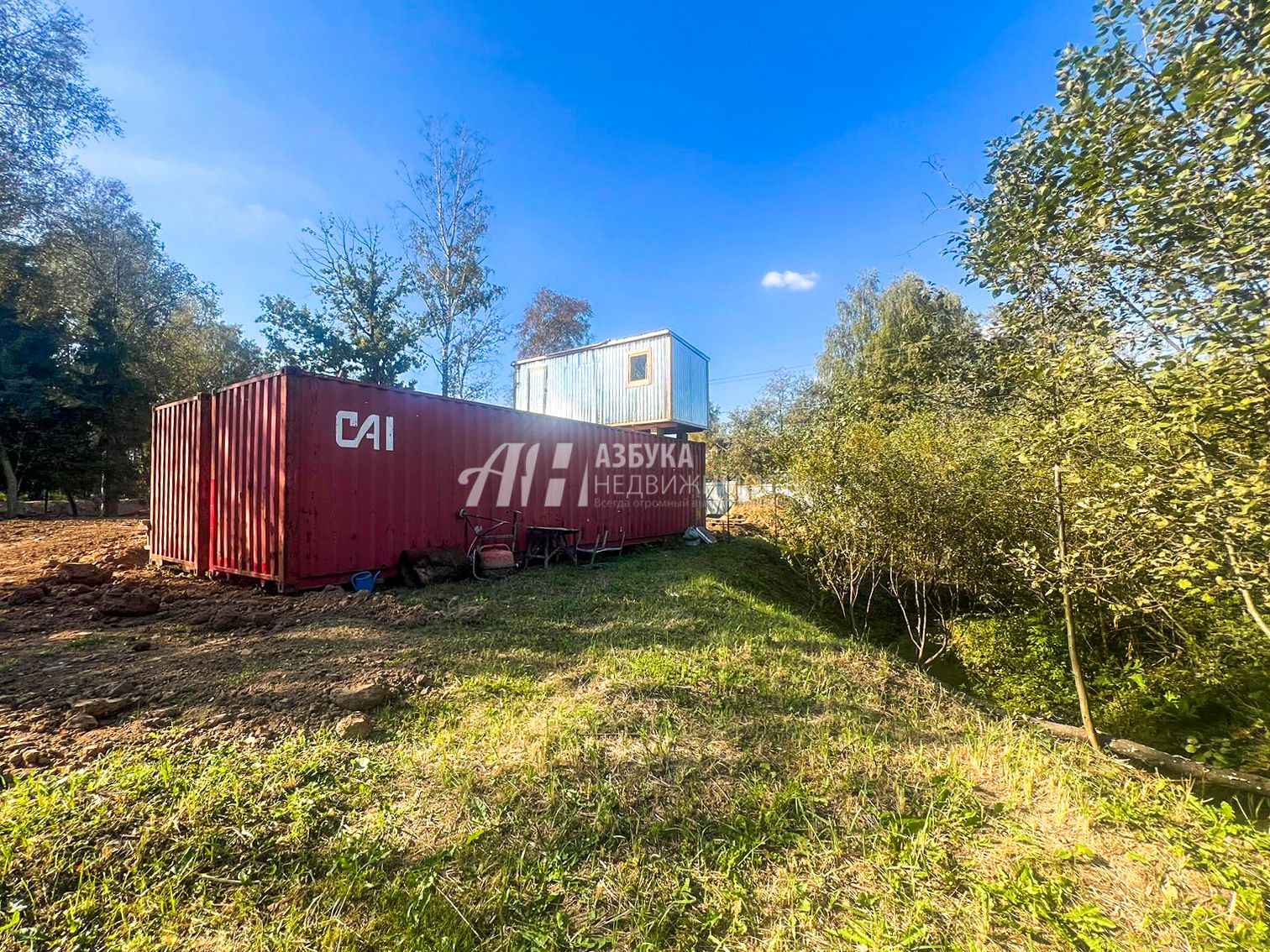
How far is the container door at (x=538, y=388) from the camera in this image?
46.6 ft

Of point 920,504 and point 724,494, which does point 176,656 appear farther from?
point 724,494

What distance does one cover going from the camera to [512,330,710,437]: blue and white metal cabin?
1217 centimetres

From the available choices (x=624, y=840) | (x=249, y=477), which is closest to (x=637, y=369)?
(x=249, y=477)

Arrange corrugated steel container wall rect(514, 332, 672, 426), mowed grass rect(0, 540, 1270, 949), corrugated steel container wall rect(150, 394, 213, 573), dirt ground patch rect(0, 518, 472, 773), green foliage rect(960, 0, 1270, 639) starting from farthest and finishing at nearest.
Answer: corrugated steel container wall rect(514, 332, 672, 426) < corrugated steel container wall rect(150, 394, 213, 573) < dirt ground patch rect(0, 518, 472, 773) < green foliage rect(960, 0, 1270, 639) < mowed grass rect(0, 540, 1270, 949)

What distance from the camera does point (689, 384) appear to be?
1289 centimetres

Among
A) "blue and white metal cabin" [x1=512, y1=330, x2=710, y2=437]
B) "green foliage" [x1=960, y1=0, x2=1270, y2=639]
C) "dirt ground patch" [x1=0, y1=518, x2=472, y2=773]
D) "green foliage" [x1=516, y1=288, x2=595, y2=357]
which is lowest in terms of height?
"dirt ground patch" [x1=0, y1=518, x2=472, y2=773]

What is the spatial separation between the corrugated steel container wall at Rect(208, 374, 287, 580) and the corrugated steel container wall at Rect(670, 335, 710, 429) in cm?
848

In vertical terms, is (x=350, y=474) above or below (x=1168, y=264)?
below

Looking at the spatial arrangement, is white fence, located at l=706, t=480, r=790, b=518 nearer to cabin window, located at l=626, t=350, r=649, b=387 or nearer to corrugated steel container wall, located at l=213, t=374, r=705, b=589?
cabin window, located at l=626, t=350, r=649, b=387

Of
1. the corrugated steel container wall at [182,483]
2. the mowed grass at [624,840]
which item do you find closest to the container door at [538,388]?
the corrugated steel container wall at [182,483]

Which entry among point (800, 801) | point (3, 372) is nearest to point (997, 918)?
point (800, 801)

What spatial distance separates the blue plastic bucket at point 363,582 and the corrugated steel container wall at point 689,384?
8091mm

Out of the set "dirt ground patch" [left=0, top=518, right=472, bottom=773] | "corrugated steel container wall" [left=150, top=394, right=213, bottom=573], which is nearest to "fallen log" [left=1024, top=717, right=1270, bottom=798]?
"dirt ground patch" [left=0, top=518, right=472, bottom=773]

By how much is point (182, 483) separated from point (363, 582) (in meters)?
3.16
